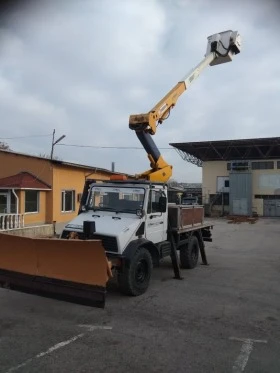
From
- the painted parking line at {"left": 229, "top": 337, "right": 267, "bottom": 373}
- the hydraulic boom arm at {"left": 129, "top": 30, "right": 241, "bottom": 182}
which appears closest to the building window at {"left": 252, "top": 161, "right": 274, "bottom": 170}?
the hydraulic boom arm at {"left": 129, "top": 30, "right": 241, "bottom": 182}

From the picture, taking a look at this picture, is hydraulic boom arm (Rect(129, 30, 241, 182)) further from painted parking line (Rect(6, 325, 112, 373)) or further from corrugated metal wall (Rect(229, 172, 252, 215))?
corrugated metal wall (Rect(229, 172, 252, 215))

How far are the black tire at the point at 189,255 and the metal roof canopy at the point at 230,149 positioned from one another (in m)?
37.5

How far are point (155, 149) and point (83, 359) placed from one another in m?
7.12

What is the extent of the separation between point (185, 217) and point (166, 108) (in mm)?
3330

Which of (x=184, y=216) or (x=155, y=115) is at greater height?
(x=155, y=115)

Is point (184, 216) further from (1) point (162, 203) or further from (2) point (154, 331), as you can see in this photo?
(2) point (154, 331)

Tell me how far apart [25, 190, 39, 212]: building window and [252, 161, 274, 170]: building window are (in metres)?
32.2

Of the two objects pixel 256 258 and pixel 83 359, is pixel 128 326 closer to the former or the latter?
pixel 83 359

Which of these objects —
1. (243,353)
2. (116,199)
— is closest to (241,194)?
(116,199)

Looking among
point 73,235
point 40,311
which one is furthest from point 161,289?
point 40,311

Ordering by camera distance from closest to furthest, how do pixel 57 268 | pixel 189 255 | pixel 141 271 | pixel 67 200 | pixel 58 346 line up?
pixel 58 346 < pixel 57 268 < pixel 141 271 < pixel 189 255 < pixel 67 200

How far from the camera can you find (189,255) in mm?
11531

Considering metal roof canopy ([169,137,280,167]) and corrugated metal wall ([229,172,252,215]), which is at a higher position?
metal roof canopy ([169,137,280,167])

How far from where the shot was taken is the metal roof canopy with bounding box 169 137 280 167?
47562 millimetres
